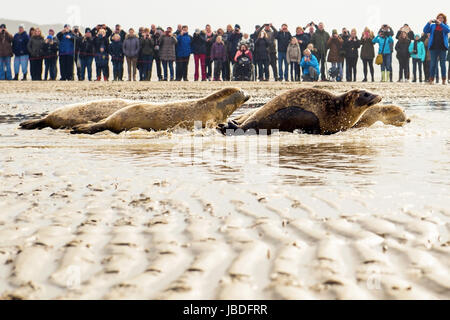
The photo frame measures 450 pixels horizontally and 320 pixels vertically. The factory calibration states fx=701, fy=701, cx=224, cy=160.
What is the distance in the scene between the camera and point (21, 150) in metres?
7.47

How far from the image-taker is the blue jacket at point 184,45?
26.4 metres

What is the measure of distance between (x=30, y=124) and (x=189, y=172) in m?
5.41

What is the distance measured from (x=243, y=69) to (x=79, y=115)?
15122mm

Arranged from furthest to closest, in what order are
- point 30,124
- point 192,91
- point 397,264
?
point 192,91 < point 30,124 < point 397,264

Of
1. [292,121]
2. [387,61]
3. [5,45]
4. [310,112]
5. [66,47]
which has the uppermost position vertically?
[5,45]

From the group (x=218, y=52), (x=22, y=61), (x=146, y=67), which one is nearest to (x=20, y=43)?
(x=22, y=61)

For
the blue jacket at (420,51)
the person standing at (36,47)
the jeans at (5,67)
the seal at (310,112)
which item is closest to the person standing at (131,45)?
the person standing at (36,47)

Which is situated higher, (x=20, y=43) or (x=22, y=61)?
(x=20, y=43)

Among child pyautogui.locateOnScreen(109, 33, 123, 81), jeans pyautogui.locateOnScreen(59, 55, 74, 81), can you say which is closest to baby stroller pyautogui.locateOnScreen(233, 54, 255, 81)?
child pyautogui.locateOnScreen(109, 33, 123, 81)

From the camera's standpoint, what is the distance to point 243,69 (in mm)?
25297

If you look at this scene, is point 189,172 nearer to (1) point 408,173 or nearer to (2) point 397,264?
(1) point 408,173

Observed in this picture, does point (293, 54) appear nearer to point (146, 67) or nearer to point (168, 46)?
point (168, 46)
